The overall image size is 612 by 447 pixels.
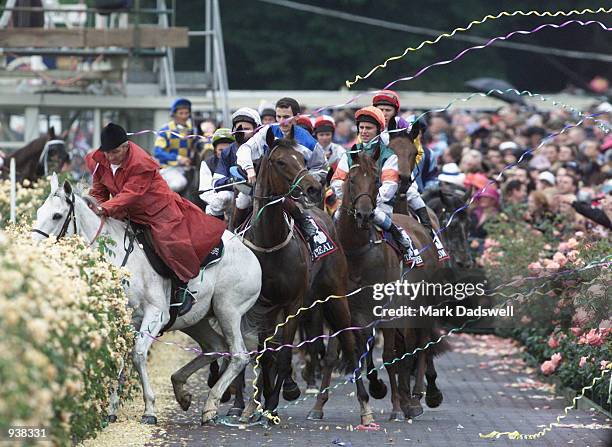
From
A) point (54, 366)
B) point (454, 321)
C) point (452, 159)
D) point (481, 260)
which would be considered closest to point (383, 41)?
point (452, 159)

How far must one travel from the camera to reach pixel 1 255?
700cm

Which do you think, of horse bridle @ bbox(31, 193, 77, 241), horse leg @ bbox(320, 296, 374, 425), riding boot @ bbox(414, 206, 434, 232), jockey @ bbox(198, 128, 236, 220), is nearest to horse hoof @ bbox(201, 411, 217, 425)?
horse leg @ bbox(320, 296, 374, 425)

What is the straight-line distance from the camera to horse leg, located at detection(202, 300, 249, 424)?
1205cm

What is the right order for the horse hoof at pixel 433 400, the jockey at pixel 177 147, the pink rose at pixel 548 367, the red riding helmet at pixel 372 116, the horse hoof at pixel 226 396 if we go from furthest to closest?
1. the jockey at pixel 177 147
2. the pink rose at pixel 548 367
3. the horse hoof at pixel 433 400
4. the horse hoof at pixel 226 396
5. the red riding helmet at pixel 372 116

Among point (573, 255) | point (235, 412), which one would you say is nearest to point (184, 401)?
point (235, 412)

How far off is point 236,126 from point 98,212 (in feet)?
8.09

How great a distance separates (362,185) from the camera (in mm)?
12477

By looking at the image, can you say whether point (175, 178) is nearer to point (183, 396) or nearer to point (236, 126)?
point (236, 126)

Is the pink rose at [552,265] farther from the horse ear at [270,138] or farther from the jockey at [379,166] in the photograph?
the horse ear at [270,138]

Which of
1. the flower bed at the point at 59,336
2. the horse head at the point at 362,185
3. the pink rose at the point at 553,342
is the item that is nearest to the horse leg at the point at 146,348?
the flower bed at the point at 59,336

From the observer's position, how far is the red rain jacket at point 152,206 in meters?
11.5

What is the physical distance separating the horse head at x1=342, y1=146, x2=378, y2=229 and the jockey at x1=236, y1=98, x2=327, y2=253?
1.02 ft

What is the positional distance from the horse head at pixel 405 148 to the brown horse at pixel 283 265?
99cm

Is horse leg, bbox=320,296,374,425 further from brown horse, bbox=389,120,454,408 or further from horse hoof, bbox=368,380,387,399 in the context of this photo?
brown horse, bbox=389,120,454,408
